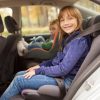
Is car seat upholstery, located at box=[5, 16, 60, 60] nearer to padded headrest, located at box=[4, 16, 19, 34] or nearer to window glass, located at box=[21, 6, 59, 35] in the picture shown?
padded headrest, located at box=[4, 16, 19, 34]

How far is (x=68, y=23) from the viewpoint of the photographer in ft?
9.25

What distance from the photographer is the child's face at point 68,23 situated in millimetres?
2812

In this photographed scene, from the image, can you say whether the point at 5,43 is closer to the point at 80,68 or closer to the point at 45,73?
the point at 45,73

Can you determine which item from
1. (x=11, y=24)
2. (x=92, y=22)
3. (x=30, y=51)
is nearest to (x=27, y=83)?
(x=92, y=22)

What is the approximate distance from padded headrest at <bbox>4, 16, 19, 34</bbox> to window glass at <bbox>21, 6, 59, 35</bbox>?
Result: 14 centimetres

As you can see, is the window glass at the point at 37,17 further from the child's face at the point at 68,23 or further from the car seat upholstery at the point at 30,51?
the child's face at the point at 68,23

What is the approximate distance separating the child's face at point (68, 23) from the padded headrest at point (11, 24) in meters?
1.56

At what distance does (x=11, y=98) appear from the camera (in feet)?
9.08

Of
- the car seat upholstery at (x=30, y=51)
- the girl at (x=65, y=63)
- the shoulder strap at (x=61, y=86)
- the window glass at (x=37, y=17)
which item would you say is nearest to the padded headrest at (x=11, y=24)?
the car seat upholstery at (x=30, y=51)

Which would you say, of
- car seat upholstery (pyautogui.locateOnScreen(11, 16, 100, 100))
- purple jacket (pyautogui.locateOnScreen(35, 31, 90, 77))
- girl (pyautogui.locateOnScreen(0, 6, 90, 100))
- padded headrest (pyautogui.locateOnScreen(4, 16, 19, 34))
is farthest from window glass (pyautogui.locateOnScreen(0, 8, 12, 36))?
car seat upholstery (pyautogui.locateOnScreen(11, 16, 100, 100))

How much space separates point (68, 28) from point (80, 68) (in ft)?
1.45

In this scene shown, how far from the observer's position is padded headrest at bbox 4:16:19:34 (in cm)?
432

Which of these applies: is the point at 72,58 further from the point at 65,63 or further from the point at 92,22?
the point at 92,22

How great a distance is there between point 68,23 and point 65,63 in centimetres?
34
